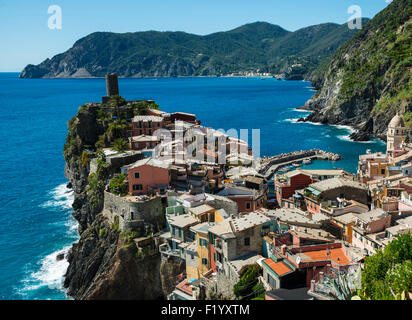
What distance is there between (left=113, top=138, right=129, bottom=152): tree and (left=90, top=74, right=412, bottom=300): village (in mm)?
1145

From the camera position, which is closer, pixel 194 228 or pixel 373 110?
pixel 194 228

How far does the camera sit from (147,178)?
38281 millimetres

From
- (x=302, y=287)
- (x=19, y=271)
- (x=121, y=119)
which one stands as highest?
(x=121, y=119)

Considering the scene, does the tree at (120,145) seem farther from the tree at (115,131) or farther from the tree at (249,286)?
the tree at (249,286)

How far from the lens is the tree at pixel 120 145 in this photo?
4981 cm

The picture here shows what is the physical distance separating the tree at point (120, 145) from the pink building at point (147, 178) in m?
12.0

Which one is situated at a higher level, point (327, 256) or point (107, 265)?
point (327, 256)

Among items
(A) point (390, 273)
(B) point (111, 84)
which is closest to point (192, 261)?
(A) point (390, 273)

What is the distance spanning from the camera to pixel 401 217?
97.3 ft

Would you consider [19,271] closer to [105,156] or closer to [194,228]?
[105,156]

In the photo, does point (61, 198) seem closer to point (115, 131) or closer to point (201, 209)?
point (115, 131)

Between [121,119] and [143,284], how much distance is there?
107 feet

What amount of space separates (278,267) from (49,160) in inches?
2970
